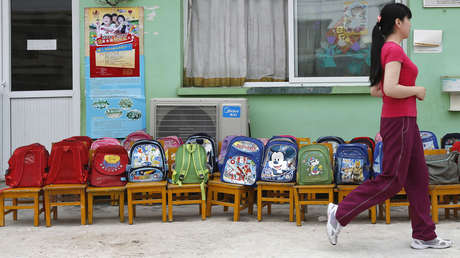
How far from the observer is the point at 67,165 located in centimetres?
629

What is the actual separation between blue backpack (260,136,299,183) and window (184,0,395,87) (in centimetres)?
179

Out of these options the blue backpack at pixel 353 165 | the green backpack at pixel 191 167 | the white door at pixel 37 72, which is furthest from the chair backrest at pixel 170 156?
the white door at pixel 37 72

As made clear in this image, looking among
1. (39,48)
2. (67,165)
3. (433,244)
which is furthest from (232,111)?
(433,244)

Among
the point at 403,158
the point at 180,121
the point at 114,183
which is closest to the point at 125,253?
the point at 114,183

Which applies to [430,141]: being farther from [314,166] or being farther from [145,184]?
[145,184]

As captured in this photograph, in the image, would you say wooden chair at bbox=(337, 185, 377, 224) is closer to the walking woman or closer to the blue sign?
the walking woman

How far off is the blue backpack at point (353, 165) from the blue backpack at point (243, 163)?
871 millimetres

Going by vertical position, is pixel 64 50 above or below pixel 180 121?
above

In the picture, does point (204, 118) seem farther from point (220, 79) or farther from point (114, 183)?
point (114, 183)

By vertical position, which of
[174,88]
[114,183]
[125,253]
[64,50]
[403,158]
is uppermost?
[64,50]

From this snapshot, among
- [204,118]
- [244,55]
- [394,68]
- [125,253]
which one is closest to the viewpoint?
[394,68]

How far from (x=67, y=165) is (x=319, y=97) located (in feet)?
11.0

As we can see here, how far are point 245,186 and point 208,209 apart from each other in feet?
1.73

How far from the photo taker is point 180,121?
7.53 meters
